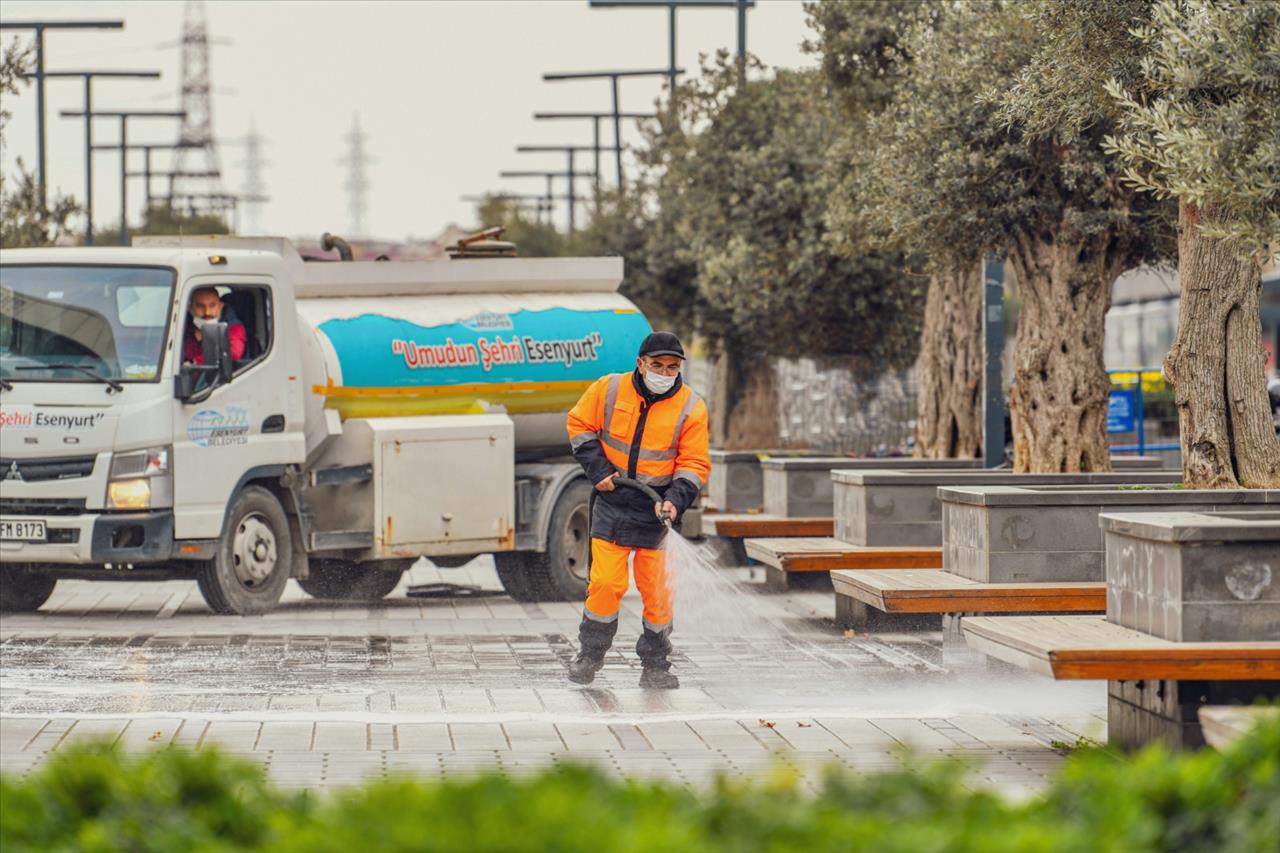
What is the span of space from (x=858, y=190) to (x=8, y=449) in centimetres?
661

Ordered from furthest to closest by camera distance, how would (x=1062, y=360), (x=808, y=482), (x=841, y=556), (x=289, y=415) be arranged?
(x=808, y=482) < (x=289, y=415) < (x=1062, y=360) < (x=841, y=556)

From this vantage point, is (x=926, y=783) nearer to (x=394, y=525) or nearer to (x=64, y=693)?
(x=64, y=693)

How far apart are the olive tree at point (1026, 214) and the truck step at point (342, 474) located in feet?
13.3

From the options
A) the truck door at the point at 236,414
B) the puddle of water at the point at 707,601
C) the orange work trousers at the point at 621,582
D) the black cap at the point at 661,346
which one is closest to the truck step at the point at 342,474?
the truck door at the point at 236,414

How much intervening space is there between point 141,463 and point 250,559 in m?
1.13

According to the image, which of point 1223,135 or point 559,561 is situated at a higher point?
point 1223,135

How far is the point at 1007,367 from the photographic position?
32.9 m

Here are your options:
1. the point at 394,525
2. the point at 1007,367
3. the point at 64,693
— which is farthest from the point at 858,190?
the point at 1007,367

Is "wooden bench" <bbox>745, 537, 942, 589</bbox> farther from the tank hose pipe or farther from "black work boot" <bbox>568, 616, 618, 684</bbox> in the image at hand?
the tank hose pipe

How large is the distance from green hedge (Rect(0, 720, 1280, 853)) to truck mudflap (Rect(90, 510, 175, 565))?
1041 centimetres

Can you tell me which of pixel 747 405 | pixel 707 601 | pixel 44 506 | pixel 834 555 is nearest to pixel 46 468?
pixel 44 506

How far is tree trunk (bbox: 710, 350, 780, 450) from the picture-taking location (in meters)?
28.2

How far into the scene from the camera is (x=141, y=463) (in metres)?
15.0

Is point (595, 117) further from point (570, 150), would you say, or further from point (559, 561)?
point (559, 561)
